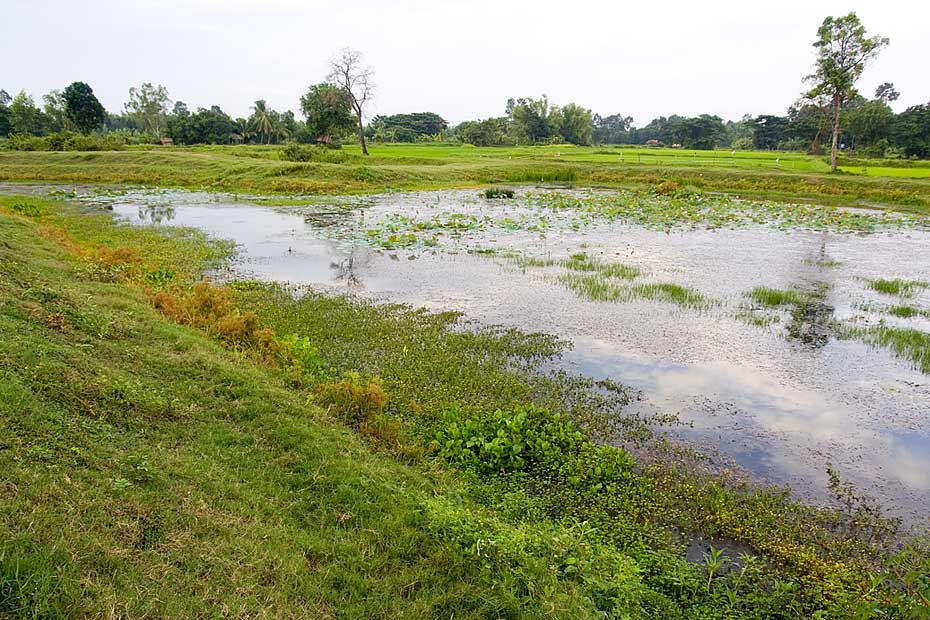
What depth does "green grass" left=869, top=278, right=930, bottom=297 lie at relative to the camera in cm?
1252

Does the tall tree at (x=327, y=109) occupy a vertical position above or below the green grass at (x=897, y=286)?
above

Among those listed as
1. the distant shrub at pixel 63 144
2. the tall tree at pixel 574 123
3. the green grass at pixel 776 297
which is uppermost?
the tall tree at pixel 574 123

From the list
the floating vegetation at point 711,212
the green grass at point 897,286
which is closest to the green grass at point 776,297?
the green grass at point 897,286

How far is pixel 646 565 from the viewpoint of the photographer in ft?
14.5

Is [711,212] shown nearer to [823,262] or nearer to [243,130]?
[823,262]

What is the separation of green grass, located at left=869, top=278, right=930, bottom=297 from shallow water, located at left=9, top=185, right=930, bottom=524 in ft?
1.27

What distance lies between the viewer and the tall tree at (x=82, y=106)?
55.9 m

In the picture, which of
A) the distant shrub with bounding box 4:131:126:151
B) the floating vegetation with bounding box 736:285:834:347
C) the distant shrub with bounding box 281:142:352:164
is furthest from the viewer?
the distant shrub with bounding box 4:131:126:151

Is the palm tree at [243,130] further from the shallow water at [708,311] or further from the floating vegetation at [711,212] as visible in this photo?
the floating vegetation at [711,212]

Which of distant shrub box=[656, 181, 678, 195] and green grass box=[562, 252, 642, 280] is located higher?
distant shrub box=[656, 181, 678, 195]

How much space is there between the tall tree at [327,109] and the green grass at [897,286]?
162 feet

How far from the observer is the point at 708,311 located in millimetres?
11148

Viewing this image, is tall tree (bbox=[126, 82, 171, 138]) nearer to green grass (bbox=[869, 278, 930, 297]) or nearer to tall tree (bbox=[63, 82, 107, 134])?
tall tree (bbox=[63, 82, 107, 134])

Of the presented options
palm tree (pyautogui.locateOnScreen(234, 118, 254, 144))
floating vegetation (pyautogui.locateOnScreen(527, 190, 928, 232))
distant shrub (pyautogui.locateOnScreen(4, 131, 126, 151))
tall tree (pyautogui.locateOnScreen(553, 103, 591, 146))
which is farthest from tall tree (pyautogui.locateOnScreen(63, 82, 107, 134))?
tall tree (pyautogui.locateOnScreen(553, 103, 591, 146))
